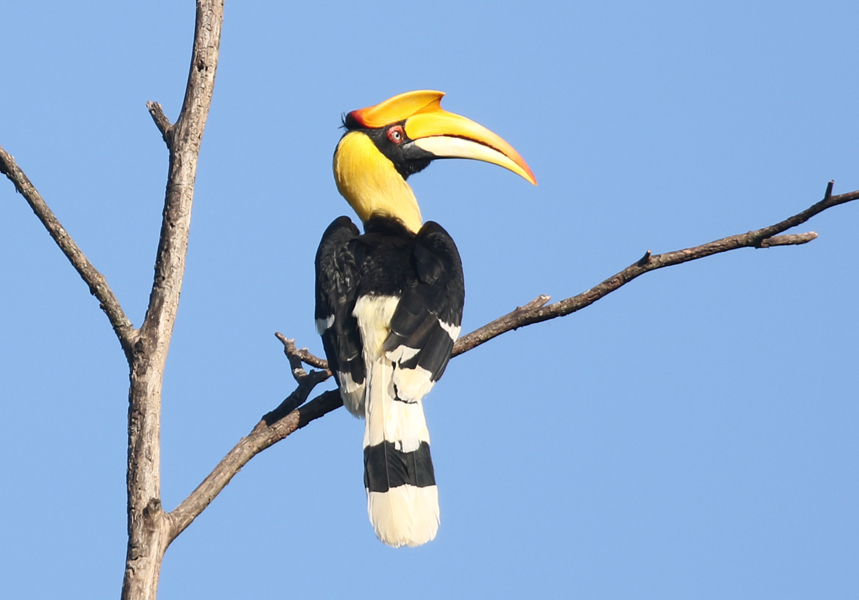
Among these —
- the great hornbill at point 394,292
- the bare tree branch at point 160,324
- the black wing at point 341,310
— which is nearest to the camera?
the bare tree branch at point 160,324

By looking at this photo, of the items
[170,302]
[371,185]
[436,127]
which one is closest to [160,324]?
[170,302]

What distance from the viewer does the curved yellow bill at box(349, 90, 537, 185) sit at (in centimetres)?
593

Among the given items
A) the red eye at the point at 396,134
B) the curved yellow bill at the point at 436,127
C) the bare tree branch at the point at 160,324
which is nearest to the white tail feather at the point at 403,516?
the bare tree branch at the point at 160,324

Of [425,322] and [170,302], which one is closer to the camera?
[170,302]

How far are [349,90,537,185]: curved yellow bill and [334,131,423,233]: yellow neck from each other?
0.24 m

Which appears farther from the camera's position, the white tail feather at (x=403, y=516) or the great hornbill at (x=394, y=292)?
the great hornbill at (x=394, y=292)

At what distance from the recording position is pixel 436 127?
605 centimetres

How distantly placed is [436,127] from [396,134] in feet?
0.82

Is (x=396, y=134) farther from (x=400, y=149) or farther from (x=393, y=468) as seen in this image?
(x=393, y=468)

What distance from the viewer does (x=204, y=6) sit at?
157 inches

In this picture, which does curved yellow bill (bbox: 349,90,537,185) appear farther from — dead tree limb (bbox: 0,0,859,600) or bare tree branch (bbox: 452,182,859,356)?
dead tree limb (bbox: 0,0,859,600)

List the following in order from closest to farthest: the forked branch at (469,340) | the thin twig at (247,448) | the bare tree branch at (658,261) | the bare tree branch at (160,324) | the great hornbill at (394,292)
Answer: the bare tree branch at (160,324), the thin twig at (247,448), the forked branch at (469,340), the bare tree branch at (658,261), the great hornbill at (394,292)

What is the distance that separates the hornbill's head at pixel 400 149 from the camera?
5793 mm

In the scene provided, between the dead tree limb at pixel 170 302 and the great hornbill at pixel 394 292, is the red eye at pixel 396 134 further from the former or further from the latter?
the dead tree limb at pixel 170 302
